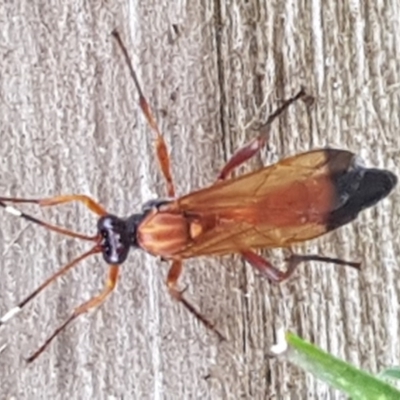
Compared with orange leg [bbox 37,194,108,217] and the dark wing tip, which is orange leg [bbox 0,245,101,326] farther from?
the dark wing tip

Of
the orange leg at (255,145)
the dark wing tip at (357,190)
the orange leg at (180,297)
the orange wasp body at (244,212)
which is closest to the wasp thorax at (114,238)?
the orange wasp body at (244,212)

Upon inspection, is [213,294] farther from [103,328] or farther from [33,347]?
[33,347]

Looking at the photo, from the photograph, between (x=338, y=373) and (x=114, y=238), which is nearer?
(x=338, y=373)

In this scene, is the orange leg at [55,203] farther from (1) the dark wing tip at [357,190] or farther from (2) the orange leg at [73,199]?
(1) the dark wing tip at [357,190]

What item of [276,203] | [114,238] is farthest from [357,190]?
[114,238]

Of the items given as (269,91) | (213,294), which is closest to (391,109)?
(269,91)

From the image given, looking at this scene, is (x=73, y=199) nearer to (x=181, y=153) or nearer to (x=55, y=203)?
(x=55, y=203)
